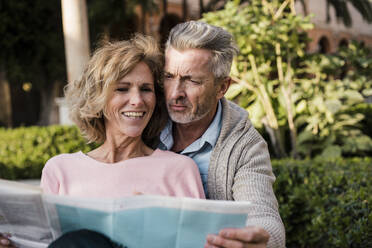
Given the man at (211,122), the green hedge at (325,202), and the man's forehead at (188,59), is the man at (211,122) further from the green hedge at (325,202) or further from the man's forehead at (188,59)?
the green hedge at (325,202)

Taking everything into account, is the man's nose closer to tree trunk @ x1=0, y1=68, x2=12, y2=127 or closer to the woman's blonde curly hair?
the woman's blonde curly hair

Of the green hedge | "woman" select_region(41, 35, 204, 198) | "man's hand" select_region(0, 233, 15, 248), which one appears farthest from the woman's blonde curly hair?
the green hedge

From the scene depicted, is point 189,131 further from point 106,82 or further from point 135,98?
point 106,82

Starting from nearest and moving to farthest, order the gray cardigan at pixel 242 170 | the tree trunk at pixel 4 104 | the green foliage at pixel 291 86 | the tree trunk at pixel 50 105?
the gray cardigan at pixel 242 170 → the green foliage at pixel 291 86 → the tree trunk at pixel 4 104 → the tree trunk at pixel 50 105

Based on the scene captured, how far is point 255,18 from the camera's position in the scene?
5.71 meters

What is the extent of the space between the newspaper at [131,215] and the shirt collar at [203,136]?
2.47 ft

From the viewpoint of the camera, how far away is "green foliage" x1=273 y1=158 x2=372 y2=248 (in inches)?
123

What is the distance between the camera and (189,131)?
2.28 meters

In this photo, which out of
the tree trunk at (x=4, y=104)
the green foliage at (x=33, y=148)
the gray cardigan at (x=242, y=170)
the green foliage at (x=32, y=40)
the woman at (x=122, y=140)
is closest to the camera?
the gray cardigan at (x=242, y=170)

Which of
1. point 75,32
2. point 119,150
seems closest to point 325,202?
point 119,150

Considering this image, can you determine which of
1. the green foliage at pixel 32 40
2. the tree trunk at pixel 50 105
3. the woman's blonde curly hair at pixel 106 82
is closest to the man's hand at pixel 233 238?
the woman's blonde curly hair at pixel 106 82

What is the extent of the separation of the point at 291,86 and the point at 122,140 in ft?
13.5

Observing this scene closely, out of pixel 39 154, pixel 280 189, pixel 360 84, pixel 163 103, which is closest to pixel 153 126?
pixel 163 103

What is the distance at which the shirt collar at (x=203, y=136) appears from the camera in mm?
2145
